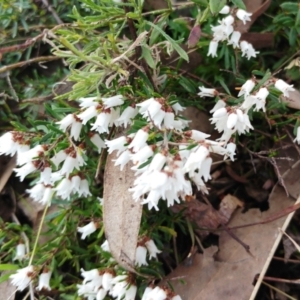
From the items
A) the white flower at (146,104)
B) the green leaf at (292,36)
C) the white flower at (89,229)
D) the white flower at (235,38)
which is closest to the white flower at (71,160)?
the white flower at (146,104)

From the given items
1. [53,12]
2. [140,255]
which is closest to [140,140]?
[140,255]

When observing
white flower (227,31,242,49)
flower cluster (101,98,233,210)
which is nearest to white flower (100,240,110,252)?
flower cluster (101,98,233,210)

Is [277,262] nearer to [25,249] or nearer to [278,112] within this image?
[278,112]

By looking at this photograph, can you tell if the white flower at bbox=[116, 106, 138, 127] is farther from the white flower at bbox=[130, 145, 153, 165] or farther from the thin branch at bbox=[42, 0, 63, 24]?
the thin branch at bbox=[42, 0, 63, 24]

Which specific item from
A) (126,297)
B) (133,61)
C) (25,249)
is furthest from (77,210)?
(133,61)

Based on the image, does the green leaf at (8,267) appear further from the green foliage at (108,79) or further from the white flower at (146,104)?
the white flower at (146,104)

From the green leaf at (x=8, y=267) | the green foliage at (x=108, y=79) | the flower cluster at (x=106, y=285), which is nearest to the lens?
the green foliage at (x=108, y=79)

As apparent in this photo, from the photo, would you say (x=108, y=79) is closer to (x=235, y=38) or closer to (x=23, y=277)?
(x=235, y=38)
